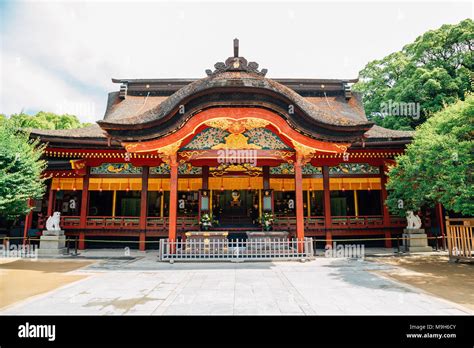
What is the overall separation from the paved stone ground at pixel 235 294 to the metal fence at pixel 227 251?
135 centimetres

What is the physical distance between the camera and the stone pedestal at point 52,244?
43.3ft

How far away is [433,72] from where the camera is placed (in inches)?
972

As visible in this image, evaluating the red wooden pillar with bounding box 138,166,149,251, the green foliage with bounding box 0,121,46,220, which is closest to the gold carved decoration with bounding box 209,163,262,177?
the red wooden pillar with bounding box 138,166,149,251

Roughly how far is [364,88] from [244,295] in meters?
36.3

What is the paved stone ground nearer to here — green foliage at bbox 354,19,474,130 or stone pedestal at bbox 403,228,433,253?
stone pedestal at bbox 403,228,433,253

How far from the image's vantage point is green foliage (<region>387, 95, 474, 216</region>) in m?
8.37

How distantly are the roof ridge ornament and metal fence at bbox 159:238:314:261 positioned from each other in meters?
7.36

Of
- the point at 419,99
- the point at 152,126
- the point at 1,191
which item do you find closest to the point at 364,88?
the point at 419,99

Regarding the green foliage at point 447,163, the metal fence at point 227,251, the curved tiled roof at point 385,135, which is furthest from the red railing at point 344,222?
the green foliage at point 447,163

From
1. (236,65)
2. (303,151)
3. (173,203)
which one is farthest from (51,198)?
(303,151)

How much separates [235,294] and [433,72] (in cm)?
2814

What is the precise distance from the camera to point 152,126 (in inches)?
465

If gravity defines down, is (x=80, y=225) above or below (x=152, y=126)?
below
